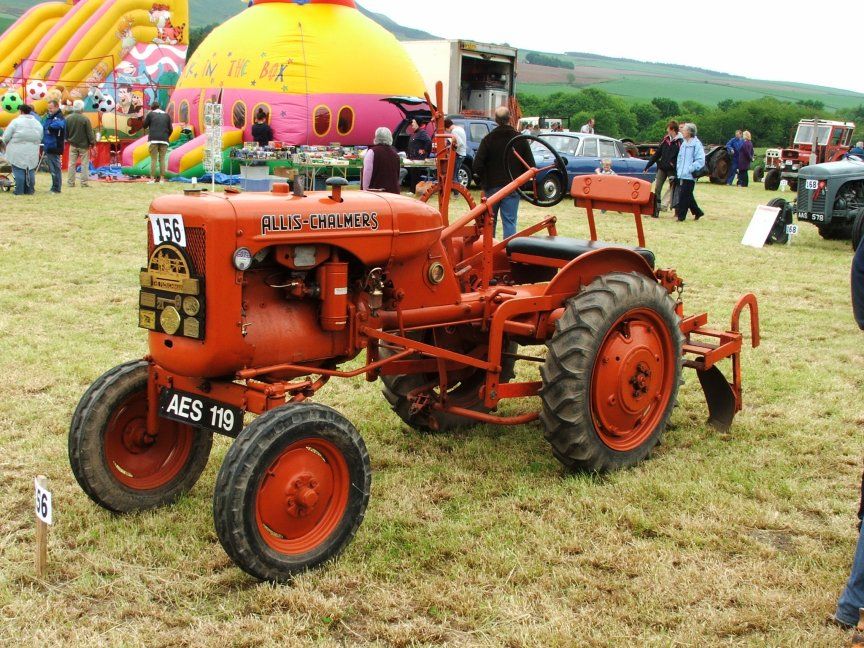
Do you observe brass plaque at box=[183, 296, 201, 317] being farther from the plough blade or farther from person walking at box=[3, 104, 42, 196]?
person walking at box=[3, 104, 42, 196]

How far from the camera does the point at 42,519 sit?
321 centimetres

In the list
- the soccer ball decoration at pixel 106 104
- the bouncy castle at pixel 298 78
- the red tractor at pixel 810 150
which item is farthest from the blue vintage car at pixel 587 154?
the soccer ball decoration at pixel 106 104

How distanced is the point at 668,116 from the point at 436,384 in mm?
41667

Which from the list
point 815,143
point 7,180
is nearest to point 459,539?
point 7,180

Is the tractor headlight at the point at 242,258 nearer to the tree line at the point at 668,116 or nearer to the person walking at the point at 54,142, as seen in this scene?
the person walking at the point at 54,142

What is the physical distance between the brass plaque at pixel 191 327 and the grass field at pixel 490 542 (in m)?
0.87

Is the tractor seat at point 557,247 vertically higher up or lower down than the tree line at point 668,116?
lower down

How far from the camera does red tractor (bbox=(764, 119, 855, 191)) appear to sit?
83.3 feet

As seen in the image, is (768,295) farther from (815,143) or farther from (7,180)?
(815,143)

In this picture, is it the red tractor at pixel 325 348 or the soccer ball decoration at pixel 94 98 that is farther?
the soccer ball decoration at pixel 94 98

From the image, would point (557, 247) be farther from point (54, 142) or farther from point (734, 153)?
point (734, 153)

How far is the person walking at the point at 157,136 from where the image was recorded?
18.0m

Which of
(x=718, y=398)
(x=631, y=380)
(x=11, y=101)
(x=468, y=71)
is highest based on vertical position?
(x=468, y=71)

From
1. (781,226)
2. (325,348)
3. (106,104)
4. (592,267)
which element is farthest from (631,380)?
(106,104)
